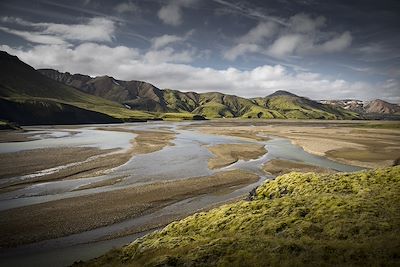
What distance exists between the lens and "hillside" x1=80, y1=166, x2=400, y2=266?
1692 centimetres

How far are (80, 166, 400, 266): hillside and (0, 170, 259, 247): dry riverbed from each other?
31.0ft

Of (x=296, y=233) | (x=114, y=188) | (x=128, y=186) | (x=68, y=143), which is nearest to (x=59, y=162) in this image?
(x=114, y=188)

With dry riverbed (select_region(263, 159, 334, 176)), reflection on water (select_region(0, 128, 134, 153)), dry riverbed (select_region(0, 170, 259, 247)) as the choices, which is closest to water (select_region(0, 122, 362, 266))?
dry riverbed (select_region(0, 170, 259, 247))

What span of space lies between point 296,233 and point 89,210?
24.6m

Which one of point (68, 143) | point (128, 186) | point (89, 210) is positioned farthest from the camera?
point (68, 143)

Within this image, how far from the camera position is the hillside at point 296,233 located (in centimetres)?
1692

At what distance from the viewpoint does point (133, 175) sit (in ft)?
170

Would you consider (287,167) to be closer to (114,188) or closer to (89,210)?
(114,188)

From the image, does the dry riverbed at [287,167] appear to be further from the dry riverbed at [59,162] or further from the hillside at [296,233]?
the dry riverbed at [59,162]

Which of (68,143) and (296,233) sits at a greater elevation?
(296,233)

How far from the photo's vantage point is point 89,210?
35.1 meters

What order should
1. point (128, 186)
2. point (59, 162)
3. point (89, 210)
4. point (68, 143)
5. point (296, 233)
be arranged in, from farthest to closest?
point (68, 143), point (59, 162), point (128, 186), point (89, 210), point (296, 233)

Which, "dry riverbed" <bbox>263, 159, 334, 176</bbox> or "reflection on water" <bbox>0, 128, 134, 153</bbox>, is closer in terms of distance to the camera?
"dry riverbed" <bbox>263, 159, 334, 176</bbox>

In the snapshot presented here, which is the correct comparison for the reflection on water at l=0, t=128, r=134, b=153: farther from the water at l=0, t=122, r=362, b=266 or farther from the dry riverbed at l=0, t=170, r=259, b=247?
the dry riverbed at l=0, t=170, r=259, b=247
